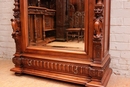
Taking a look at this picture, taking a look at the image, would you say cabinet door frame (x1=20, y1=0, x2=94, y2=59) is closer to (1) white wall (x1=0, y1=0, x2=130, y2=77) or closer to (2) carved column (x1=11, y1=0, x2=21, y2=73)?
(2) carved column (x1=11, y1=0, x2=21, y2=73)

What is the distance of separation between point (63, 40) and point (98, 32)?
0.43 m

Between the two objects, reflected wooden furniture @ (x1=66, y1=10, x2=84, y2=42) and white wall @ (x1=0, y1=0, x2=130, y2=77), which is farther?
white wall @ (x1=0, y1=0, x2=130, y2=77)

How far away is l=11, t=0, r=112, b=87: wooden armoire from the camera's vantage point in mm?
1522

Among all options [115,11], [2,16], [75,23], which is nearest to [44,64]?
[75,23]

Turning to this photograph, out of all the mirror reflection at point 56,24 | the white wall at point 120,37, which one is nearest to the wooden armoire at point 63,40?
the mirror reflection at point 56,24

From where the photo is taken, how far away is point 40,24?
178 cm

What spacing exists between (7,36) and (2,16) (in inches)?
13.5

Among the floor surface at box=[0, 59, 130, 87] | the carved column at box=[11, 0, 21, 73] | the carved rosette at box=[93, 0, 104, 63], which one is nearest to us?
the carved rosette at box=[93, 0, 104, 63]

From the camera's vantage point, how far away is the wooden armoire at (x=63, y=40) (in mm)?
1522

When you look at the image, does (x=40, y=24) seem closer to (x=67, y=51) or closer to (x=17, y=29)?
(x=17, y=29)

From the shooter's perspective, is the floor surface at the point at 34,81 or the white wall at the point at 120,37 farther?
the white wall at the point at 120,37

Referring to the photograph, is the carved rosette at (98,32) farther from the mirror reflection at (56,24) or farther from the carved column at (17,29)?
the carved column at (17,29)

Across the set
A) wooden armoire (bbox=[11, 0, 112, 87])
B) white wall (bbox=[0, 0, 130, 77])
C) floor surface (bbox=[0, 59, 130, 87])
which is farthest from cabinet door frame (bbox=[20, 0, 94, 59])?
white wall (bbox=[0, 0, 130, 77])

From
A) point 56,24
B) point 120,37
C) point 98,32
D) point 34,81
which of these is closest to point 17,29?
point 56,24
